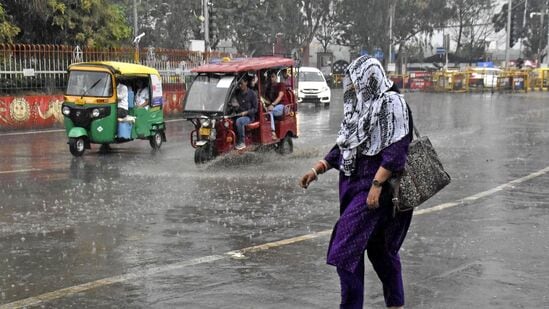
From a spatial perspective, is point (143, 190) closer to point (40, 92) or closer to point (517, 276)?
point (517, 276)

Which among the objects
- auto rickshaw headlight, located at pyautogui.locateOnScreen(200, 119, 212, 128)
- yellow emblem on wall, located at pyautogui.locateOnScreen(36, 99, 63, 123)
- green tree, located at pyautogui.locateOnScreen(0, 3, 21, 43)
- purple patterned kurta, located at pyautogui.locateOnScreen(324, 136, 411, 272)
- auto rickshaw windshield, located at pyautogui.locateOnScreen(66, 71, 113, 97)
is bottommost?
yellow emblem on wall, located at pyautogui.locateOnScreen(36, 99, 63, 123)

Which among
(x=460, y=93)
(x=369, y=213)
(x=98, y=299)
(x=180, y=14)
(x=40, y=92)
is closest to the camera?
(x=369, y=213)

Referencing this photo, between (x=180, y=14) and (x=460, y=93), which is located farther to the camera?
(x=180, y=14)

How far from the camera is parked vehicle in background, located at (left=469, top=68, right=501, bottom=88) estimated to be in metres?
47.5

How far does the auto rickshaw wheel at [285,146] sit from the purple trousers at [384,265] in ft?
34.1

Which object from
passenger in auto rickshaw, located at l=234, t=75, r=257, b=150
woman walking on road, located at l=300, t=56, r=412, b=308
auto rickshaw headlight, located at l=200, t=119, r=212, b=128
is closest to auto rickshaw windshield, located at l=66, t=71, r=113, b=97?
auto rickshaw headlight, located at l=200, t=119, r=212, b=128

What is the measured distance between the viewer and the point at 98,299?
554cm

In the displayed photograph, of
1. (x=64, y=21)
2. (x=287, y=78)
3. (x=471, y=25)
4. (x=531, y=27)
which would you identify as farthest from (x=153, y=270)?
(x=531, y=27)

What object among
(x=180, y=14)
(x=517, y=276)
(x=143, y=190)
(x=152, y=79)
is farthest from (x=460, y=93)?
(x=517, y=276)

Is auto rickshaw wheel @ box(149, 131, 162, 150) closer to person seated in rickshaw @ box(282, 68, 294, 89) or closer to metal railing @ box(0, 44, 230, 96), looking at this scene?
person seated in rickshaw @ box(282, 68, 294, 89)

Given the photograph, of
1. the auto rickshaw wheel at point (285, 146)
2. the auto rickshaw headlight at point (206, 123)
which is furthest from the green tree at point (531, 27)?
the auto rickshaw headlight at point (206, 123)

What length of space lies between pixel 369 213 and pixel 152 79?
12.4 metres

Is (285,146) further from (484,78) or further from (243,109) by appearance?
(484,78)

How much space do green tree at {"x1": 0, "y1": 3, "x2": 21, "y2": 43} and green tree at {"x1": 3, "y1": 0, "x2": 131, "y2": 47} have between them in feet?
2.83
